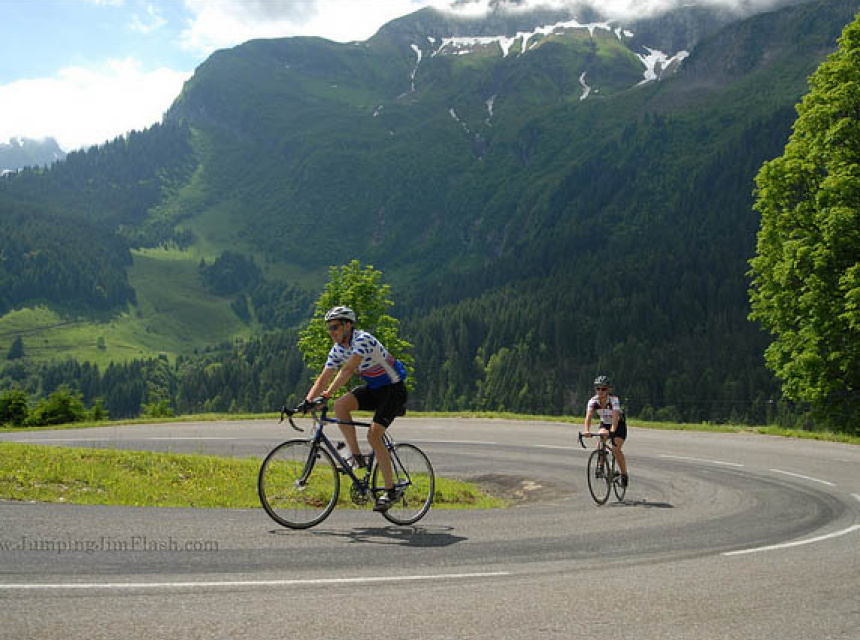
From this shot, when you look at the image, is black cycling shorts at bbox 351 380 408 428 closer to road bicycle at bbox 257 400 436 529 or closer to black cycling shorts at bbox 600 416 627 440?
A: road bicycle at bbox 257 400 436 529

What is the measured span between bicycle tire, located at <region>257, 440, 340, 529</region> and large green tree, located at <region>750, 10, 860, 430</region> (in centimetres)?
2167

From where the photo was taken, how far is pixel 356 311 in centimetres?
5081

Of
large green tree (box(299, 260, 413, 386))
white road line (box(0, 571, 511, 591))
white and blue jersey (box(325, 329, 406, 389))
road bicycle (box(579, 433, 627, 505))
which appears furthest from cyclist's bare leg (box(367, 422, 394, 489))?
large green tree (box(299, 260, 413, 386))

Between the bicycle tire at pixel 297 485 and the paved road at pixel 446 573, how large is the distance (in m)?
0.32

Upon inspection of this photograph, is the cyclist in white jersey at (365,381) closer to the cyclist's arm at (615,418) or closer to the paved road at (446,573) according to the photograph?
the paved road at (446,573)

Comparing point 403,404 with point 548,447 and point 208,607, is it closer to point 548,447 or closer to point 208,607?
point 208,607

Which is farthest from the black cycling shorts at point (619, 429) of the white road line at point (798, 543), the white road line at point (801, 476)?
the white road line at point (801, 476)

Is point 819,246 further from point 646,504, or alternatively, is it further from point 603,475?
Result: point 646,504

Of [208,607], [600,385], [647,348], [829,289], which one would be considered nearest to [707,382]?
[647,348]

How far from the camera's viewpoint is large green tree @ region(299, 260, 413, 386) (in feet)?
167

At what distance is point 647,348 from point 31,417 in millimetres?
152552

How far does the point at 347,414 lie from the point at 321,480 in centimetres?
109

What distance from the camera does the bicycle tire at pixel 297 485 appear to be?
9.68 meters

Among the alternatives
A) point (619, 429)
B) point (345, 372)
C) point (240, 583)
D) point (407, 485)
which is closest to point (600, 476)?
point (619, 429)
